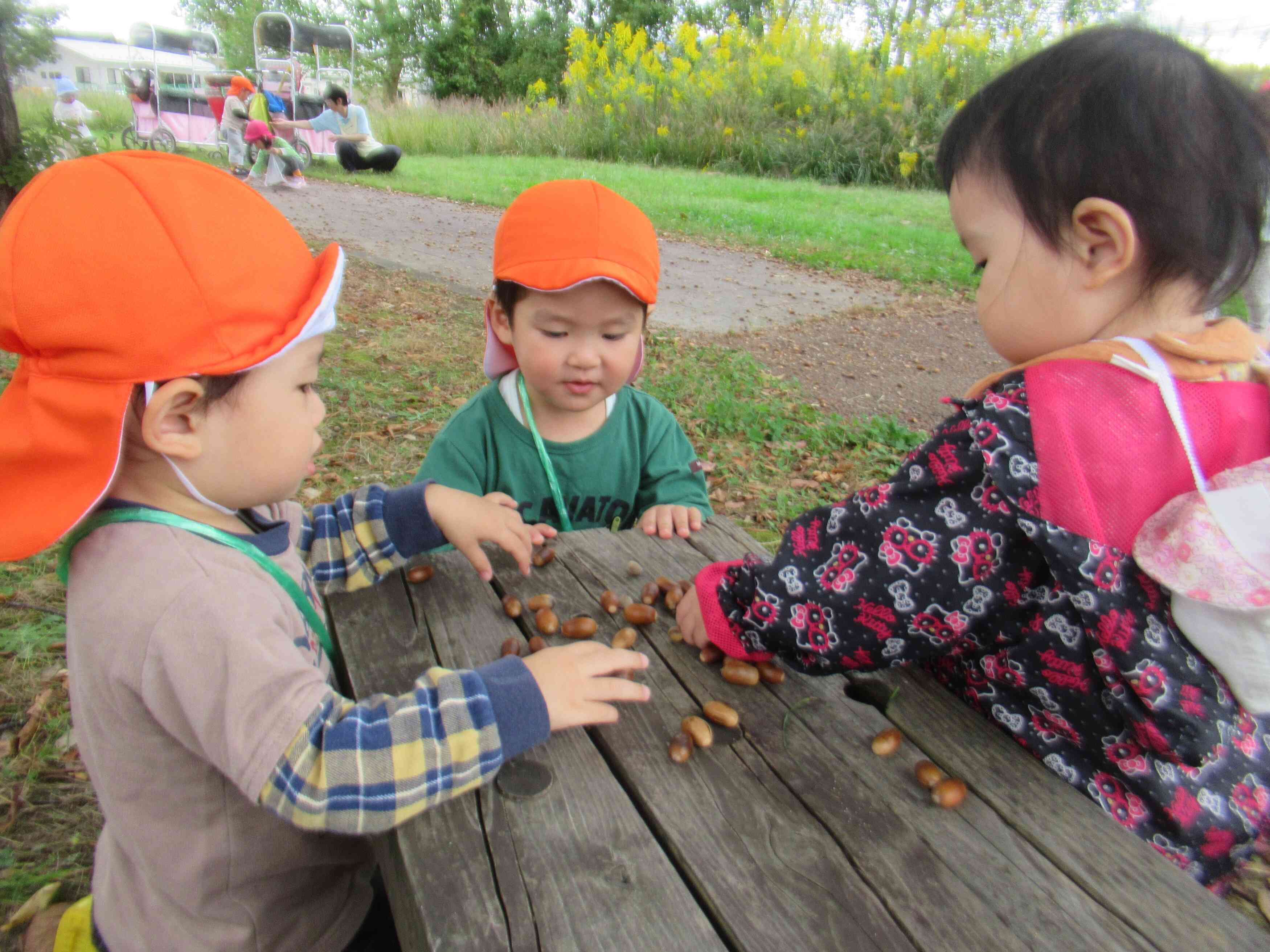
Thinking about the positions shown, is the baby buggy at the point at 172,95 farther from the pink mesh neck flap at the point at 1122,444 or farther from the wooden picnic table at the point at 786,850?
the pink mesh neck flap at the point at 1122,444

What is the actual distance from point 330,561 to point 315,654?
0.34 meters

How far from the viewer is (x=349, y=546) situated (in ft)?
6.07

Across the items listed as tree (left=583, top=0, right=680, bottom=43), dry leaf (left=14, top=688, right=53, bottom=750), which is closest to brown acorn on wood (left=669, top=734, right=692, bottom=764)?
dry leaf (left=14, top=688, right=53, bottom=750)

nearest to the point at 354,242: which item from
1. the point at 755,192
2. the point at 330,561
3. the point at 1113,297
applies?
the point at 755,192

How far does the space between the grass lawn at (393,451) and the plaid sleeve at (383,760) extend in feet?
5.09

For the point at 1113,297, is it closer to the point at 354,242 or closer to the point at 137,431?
the point at 137,431

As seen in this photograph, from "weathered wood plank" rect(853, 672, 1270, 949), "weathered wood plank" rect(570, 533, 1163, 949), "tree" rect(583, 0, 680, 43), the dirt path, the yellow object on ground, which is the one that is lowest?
the yellow object on ground

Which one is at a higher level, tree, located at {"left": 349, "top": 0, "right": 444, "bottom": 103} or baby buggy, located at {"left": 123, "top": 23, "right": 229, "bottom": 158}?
tree, located at {"left": 349, "top": 0, "right": 444, "bottom": 103}

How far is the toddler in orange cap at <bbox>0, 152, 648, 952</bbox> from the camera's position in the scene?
1.14 m

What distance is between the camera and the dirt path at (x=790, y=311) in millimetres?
6219

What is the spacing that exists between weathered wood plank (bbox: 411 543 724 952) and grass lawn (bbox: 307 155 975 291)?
8529 millimetres

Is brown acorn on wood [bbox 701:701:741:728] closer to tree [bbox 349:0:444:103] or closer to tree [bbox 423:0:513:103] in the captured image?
tree [bbox 423:0:513:103]

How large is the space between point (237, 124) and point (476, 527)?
667 inches

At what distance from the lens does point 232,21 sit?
44.2m
